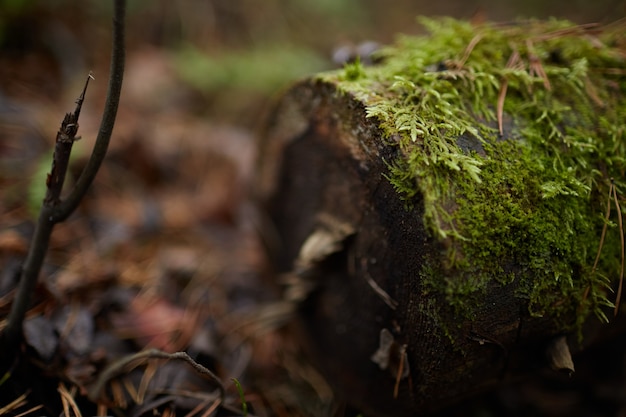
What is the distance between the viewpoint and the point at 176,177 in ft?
10.2

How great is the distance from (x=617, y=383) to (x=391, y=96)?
71.7 inches

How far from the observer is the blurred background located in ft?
6.24

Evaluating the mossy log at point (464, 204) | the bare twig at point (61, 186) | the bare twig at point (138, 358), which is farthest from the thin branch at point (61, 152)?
the mossy log at point (464, 204)

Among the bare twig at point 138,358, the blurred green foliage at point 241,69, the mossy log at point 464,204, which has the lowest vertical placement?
the bare twig at point 138,358

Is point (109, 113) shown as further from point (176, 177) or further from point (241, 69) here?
point (241, 69)

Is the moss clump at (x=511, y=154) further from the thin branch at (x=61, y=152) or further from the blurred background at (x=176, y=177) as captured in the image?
the thin branch at (x=61, y=152)

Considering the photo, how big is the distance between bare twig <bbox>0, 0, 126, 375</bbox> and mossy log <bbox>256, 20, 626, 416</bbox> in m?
0.69

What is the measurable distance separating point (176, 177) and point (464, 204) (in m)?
2.40

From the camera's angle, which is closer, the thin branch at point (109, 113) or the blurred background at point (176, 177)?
the thin branch at point (109, 113)

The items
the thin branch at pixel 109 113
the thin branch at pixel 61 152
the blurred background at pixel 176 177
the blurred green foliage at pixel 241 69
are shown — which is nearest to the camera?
the thin branch at pixel 109 113

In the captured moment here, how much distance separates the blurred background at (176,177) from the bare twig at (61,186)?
0.13 meters

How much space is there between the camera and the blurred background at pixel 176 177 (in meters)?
1.90

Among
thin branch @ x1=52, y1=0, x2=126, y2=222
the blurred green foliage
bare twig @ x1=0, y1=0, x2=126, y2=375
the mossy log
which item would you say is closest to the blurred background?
the blurred green foliage

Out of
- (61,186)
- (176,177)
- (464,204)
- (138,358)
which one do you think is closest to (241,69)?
(176,177)
